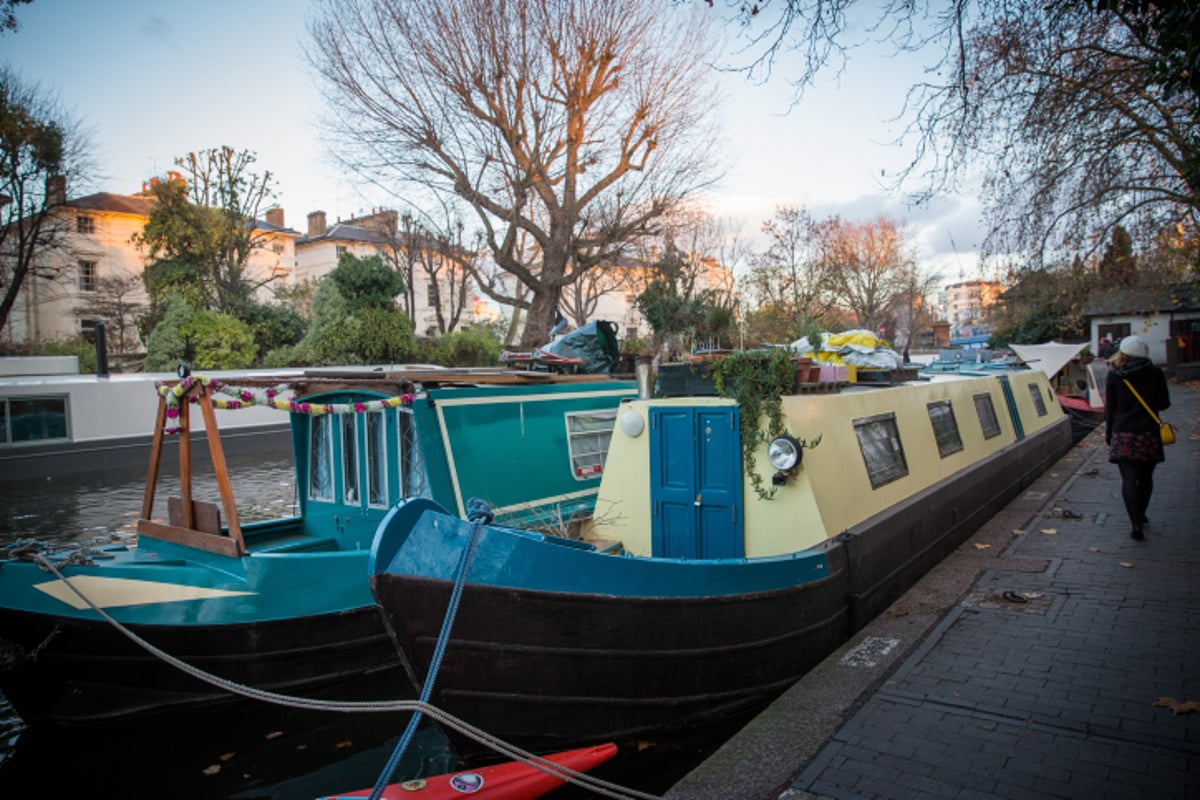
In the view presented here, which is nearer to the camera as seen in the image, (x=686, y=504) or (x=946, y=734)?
(x=946, y=734)

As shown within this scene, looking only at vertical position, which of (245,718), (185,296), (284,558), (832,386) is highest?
(185,296)

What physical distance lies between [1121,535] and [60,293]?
42.3 meters

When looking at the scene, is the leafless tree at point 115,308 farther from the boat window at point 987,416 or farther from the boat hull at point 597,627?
the boat hull at point 597,627

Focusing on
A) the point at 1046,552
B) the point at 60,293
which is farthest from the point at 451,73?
the point at 60,293

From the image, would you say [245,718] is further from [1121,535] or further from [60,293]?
[60,293]

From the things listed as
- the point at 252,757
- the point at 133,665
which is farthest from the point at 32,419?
the point at 252,757

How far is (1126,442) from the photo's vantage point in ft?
23.8

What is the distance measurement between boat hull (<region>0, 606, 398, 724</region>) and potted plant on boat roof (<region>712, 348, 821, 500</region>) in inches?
156

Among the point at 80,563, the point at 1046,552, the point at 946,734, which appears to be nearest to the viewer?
the point at 946,734

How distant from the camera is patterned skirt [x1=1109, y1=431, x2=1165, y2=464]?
7133 millimetres

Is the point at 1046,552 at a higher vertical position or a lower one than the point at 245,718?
higher

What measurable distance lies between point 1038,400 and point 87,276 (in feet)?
137

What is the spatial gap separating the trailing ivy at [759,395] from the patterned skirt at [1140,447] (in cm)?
404

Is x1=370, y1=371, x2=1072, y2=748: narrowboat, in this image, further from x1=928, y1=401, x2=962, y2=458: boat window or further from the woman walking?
the woman walking
